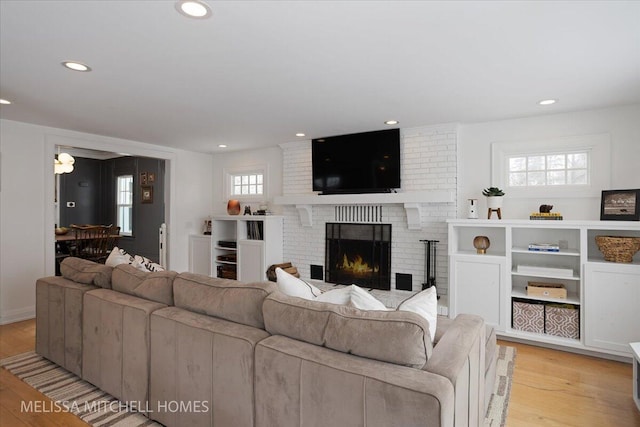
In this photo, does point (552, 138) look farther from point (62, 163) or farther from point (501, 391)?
point (62, 163)

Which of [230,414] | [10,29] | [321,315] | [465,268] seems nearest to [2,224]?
[10,29]

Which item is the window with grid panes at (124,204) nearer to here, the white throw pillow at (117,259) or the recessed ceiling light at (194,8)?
the white throw pillow at (117,259)

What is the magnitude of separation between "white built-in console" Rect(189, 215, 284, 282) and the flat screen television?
1009 millimetres

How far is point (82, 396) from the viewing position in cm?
239

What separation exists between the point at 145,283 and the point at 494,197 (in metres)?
3.35

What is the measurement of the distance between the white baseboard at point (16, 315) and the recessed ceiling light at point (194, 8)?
4.18 metres

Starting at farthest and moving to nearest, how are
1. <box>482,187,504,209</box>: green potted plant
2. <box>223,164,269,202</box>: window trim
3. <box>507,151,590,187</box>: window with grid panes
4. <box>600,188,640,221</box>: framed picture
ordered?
<box>223,164,269,202</box>: window trim
<box>482,187,504,209</box>: green potted plant
<box>507,151,590,187</box>: window with grid panes
<box>600,188,640,221</box>: framed picture

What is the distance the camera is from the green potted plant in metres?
3.74

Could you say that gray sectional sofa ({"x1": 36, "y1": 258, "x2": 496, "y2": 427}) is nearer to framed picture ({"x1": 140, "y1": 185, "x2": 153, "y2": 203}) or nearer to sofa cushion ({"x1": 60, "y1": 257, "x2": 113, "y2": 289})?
sofa cushion ({"x1": 60, "y1": 257, "x2": 113, "y2": 289})

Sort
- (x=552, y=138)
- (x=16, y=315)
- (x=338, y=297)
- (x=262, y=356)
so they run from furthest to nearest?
1. (x=16, y=315)
2. (x=552, y=138)
3. (x=338, y=297)
4. (x=262, y=356)

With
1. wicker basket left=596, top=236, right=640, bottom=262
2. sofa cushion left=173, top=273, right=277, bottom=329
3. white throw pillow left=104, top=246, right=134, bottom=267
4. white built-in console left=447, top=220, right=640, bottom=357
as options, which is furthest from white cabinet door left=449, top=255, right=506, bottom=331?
white throw pillow left=104, top=246, right=134, bottom=267

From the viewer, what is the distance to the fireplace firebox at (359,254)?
180 inches

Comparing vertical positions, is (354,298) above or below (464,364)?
above

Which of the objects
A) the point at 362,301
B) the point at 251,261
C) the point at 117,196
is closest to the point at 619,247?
the point at 362,301
